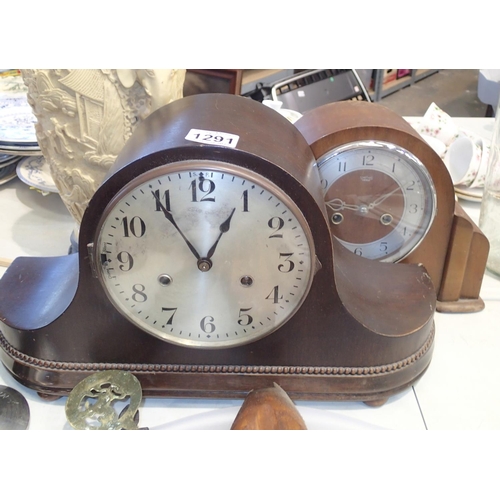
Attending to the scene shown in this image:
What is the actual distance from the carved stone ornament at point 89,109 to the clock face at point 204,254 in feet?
0.77

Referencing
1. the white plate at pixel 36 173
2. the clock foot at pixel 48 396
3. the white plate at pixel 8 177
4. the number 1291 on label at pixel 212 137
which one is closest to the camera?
the number 1291 on label at pixel 212 137

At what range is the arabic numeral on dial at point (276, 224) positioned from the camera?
638mm

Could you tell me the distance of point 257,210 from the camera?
63 centimetres

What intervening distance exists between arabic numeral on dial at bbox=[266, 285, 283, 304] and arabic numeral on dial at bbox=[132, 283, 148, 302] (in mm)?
159

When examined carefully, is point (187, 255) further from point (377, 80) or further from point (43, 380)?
point (377, 80)

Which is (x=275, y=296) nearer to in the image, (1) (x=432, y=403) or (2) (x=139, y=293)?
(2) (x=139, y=293)

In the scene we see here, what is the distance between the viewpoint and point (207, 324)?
70 cm

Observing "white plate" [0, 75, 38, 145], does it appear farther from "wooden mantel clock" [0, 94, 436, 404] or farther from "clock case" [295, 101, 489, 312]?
"clock case" [295, 101, 489, 312]

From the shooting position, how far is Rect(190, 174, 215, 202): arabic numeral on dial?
24.4 inches

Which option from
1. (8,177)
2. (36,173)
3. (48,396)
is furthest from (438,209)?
(8,177)

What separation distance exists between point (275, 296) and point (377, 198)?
0.30m

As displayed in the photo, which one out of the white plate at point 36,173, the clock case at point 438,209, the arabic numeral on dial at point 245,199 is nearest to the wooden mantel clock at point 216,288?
the arabic numeral on dial at point 245,199

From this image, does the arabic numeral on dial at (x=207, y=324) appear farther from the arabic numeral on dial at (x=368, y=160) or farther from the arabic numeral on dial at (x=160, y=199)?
the arabic numeral on dial at (x=368, y=160)

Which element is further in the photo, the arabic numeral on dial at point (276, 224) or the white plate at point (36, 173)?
the white plate at point (36, 173)
